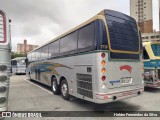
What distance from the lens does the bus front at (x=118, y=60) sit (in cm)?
544

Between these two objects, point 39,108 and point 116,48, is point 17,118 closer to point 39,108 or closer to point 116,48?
point 39,108

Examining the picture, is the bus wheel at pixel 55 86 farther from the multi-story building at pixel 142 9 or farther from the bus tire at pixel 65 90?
the multi-story building at pixel 142 9

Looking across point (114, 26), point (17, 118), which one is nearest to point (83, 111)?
point (17, 118)

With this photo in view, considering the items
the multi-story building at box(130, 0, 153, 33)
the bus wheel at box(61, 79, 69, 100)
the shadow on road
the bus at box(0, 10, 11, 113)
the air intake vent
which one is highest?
the multi-story building at box(130, 0, 153, 33)

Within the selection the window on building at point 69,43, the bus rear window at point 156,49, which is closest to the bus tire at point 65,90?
the window on building at point 69,43

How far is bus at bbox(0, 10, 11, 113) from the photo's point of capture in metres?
4.32

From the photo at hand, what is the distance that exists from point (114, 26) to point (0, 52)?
11.9ft

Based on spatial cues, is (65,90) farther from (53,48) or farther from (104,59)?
(104,59)

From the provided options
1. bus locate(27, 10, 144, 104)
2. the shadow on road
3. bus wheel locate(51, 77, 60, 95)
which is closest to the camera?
bus locate(27, 10, 144, 104)

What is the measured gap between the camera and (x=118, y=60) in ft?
19.3

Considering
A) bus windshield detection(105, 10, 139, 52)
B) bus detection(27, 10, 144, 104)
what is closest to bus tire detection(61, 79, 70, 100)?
bus detection(27, 10, 144, 104)

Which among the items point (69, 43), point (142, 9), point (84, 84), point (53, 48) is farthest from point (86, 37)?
point (142, 9)

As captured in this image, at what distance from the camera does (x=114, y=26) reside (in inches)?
234

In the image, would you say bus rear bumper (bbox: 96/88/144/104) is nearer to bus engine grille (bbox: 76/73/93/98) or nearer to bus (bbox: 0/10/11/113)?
bus engine grille (bbox: 76/73/93/98)
